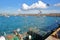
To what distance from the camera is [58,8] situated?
294 cm

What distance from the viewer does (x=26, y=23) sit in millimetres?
2816

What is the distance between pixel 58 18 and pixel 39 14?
1.16 ft

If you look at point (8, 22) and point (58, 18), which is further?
point (58, 18)

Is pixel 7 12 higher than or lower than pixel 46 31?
higher

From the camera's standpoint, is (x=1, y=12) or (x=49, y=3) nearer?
(x=1, y=12)

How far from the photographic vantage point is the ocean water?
273 cm

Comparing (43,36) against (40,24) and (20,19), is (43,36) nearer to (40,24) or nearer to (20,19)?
(40,24)

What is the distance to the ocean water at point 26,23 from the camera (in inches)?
108

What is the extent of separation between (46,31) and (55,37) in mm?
187

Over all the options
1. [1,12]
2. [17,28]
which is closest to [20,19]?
[17,28]

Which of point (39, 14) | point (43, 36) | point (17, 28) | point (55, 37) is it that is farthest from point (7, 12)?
point (55, 37)

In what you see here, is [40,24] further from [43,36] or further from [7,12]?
[7,12]

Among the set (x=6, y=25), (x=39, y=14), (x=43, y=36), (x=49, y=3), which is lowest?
(x=43, y=36)

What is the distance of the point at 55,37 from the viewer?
2811mm
